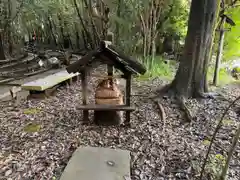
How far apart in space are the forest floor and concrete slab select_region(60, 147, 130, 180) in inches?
4.8

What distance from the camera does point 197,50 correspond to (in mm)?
4246

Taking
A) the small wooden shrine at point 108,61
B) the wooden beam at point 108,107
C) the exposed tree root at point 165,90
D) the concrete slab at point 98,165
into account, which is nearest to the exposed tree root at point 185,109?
the exposed tree root at point 165,90

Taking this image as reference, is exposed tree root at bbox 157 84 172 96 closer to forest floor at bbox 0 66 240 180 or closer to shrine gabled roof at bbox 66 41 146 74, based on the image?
forest floor at bbox 0 66 240 180

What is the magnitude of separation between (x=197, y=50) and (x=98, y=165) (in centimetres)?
313

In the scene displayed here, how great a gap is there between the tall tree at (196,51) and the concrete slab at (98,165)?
206 cm

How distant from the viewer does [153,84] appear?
577cm

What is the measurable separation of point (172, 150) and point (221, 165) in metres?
0.59

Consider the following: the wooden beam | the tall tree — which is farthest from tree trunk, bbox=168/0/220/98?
the wooden beam

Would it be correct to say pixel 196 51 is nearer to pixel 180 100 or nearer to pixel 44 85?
pixel 180 100

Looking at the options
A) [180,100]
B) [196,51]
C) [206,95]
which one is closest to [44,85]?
[180,100]

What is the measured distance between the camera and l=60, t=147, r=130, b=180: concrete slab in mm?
2129

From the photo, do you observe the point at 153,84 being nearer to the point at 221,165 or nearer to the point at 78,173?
the point at 221,165

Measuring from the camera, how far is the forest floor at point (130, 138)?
235 centimetres

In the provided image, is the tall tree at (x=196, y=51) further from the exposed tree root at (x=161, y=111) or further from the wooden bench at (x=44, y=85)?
the wooden bench at (x=44, y=85)
